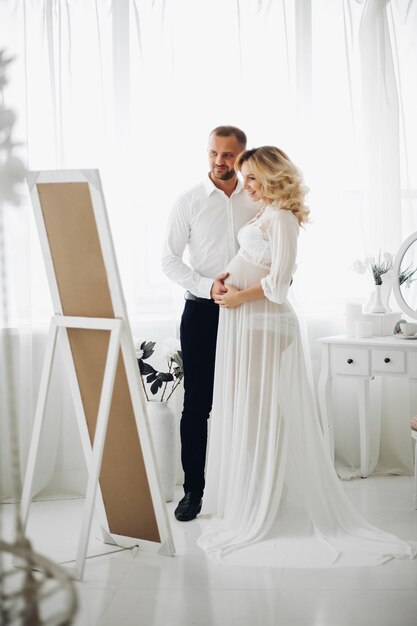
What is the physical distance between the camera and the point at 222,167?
305 cm

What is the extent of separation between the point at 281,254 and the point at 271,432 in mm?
683

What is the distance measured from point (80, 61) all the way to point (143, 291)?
118 cm

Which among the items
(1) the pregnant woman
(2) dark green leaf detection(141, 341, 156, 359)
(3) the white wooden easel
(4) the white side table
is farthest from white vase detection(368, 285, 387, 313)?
(3) the white wooden easel

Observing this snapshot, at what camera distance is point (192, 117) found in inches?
142

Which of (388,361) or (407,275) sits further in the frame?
(407,275)

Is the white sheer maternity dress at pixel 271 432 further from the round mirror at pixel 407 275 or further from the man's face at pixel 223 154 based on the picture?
the round mirror at pixel 407 275

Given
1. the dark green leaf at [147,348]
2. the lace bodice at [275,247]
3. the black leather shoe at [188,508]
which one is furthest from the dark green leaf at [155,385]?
the lace bodice at [275,247]

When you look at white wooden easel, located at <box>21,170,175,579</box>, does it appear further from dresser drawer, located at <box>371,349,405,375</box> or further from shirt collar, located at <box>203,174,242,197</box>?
dresser drawer, located at <box>371,349,405,375</box>

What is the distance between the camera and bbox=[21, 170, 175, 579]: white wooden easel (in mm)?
2285

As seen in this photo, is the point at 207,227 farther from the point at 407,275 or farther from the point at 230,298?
the point at 407,275

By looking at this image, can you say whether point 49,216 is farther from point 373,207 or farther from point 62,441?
point 373,207

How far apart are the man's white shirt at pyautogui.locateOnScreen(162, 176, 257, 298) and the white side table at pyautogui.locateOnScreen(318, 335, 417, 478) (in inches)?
30.5

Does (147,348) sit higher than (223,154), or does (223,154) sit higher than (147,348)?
(223,154)

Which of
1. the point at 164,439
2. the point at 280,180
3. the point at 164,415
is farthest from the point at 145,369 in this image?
the point at 280,180
